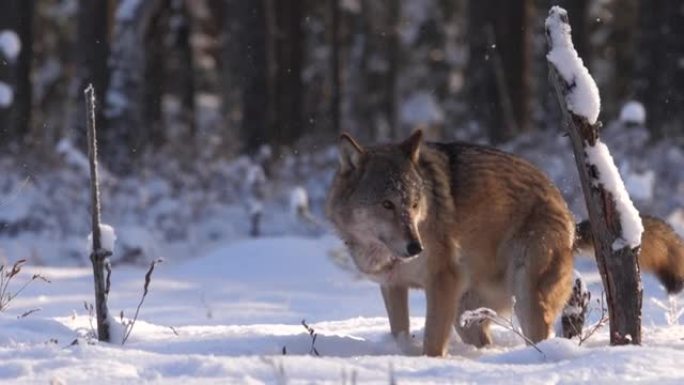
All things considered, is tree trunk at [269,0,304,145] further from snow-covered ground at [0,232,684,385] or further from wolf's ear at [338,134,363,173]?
wolf's ear at [338,134,363,173]

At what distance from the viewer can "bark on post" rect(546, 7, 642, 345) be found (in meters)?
5.70

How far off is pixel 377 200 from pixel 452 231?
1.43 ft

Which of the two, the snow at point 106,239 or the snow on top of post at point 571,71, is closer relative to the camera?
the snow on top of post at point 571,71

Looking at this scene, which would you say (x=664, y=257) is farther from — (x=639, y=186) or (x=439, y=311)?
(x=639, y=186)

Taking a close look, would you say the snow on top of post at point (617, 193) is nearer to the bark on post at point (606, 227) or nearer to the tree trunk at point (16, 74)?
the bark on post at point (606, 227)

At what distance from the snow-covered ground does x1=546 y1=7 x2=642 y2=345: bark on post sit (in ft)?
0.73

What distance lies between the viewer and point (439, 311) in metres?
6.91

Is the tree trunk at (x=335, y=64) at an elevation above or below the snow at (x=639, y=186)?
above

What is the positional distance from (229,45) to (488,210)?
16531 mm

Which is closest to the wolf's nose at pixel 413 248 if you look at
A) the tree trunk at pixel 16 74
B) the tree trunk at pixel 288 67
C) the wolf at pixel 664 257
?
the wolf at pixel 664 257

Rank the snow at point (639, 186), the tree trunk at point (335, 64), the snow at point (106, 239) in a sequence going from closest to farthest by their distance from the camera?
1. the snow at point (106, 239)
2. the snow at point (639, 186)
3. the tree trunk at point (335, 64)

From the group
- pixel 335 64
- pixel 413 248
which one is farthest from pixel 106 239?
pixel 335 64

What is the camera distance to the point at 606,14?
3956cm

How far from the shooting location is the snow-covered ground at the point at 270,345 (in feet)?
16.0
